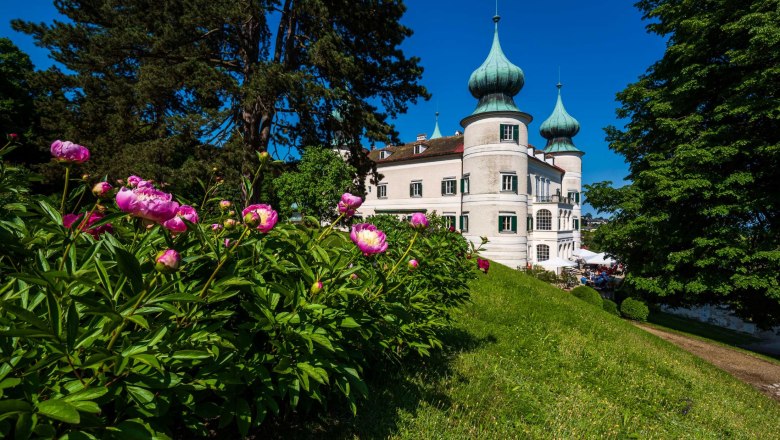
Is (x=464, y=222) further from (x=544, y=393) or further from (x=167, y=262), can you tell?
(x=167, y=262)

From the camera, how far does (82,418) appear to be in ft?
3.67

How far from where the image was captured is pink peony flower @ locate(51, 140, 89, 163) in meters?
1.62

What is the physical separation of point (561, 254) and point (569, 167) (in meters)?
11.9

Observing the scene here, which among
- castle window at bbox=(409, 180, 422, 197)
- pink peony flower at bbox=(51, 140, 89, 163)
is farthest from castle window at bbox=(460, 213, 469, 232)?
pink peony flower at bbox=(51, 140, 89, 163)

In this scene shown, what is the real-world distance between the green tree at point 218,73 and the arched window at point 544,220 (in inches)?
875

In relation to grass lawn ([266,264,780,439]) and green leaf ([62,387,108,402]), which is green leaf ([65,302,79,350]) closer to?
green leaf ([62,387,108,402])

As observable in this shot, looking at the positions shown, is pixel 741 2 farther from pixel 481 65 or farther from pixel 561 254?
pixel 561 254

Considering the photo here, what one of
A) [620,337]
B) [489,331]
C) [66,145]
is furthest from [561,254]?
[66,145]

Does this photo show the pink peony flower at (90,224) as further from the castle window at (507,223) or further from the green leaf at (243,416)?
the castle window at (507,223)

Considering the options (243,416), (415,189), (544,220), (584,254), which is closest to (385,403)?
(243,416)

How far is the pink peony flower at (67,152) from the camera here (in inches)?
63.9

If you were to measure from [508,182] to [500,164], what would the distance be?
1570mm

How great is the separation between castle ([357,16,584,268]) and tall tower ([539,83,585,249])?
4.2 inches

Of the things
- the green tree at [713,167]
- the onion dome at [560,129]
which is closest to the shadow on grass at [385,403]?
the green tree at [713,167]
